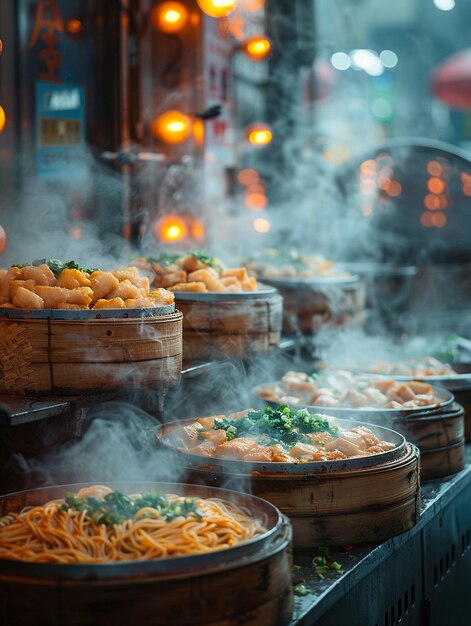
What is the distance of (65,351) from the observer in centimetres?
383

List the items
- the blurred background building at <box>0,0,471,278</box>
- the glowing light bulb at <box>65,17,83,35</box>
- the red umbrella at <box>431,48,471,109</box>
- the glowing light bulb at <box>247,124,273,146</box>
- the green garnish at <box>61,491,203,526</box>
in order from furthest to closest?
the red umbrella at <box>431,48,471,109</box>
the glowing light bulb at <box>247,124,273,146</box>
the glowing light bulb at <box>65,17,83,35</box>
the blurred background building at <box>0,0,471,278</box>
the green garnish at <box>61,491,203,526</box>

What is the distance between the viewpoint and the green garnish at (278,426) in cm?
439

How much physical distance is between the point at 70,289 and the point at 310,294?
3.14 m

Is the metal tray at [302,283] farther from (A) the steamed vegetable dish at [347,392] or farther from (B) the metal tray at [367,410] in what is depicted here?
(B) the metal tray at [367,410]

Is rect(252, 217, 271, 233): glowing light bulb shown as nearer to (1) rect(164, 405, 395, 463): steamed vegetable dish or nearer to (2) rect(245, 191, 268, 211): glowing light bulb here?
(2) rect(245, 191, 268, 211): glowing light bulb

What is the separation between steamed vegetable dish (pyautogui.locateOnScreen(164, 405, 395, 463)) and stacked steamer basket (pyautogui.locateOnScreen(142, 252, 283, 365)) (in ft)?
1.75

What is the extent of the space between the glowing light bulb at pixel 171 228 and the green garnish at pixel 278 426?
6482mm

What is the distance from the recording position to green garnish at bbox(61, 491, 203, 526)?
3230 mm

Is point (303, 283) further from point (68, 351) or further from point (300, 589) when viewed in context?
point (300, 589)

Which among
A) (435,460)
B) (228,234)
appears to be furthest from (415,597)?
(228,234)

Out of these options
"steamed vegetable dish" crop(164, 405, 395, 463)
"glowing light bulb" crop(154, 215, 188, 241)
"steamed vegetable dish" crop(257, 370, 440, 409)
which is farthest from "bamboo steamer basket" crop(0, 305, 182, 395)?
"glowing light bulb" crop(154, 215, 188, 241)

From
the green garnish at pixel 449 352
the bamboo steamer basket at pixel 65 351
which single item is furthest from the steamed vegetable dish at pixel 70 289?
the green garnish at pixel 449 352

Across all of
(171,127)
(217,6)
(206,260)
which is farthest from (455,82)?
(206,260)

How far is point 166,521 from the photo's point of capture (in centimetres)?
328
